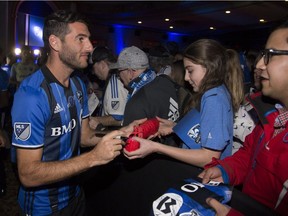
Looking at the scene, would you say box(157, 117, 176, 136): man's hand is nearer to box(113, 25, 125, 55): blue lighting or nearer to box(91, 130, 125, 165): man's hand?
box(91, 130, 125, 165): man's hand

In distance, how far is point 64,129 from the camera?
1721mm

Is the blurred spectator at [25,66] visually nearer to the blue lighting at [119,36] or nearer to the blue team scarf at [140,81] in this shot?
the blue team scarf at [140,81]

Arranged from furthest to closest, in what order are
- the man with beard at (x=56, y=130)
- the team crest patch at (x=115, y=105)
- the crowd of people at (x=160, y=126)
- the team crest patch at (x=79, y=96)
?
the team crest patch at (x=115, y=105), the team crest patch at (x=79, y=96), the man with beard at (x=56, y=130), the crowd of people at (x=160, y=126)

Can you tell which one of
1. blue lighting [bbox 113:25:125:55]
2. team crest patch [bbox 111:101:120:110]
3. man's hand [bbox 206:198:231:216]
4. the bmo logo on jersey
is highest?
blue lighting [bbox 113:25:125:55]

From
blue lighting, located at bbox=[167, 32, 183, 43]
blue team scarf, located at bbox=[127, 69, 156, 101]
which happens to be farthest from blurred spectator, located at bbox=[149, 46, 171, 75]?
blue lighting, located at bbox=[167, 32, 183, 43]

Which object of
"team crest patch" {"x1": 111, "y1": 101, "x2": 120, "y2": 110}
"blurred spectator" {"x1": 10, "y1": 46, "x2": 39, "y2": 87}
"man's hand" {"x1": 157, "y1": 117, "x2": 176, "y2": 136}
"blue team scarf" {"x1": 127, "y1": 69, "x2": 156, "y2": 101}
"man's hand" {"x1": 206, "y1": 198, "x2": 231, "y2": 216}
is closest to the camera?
"man's hand" {"x1": 206, "y1": 198, "x2": 231, "y2": 216}

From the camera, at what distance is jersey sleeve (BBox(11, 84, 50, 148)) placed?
1510 mm

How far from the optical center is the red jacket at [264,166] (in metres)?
1.29

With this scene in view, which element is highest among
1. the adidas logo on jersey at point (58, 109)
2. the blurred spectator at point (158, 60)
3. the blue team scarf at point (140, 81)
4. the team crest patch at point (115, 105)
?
the blurred spectator at point (158, 60)

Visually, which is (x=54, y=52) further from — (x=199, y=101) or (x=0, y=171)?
(x=0, y=171)

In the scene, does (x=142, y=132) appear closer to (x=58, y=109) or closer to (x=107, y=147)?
(x=107, y=147)

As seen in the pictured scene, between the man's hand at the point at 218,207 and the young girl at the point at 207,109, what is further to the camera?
the young girl at the point at 207,109

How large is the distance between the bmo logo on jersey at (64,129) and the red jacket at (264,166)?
0.89 m

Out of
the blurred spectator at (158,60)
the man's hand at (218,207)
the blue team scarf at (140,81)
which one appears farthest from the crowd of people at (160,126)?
the blurred spectator at (158,60)
